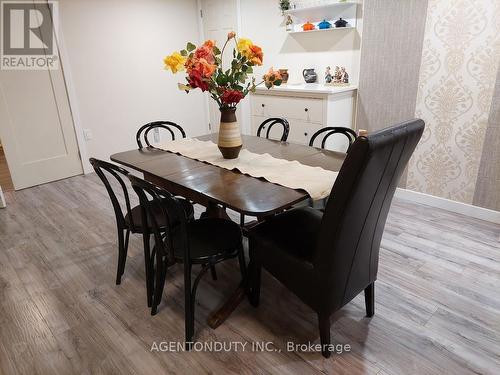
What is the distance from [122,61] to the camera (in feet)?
14.1

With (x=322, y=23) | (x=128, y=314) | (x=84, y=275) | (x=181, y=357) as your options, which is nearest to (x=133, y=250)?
(x=84, y=275)

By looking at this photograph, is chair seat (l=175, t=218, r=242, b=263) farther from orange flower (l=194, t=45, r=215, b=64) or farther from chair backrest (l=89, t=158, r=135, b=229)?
orange flower (l=194, t=45, r=215, b=64)

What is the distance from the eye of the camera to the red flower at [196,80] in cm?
179

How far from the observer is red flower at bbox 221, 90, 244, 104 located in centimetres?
186

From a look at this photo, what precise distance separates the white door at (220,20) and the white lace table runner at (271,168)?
2671mm

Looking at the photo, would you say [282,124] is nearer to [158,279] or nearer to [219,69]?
[219,69]

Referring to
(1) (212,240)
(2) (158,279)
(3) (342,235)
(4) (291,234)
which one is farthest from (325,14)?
(2) (158,279)

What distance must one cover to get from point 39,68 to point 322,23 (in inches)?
115

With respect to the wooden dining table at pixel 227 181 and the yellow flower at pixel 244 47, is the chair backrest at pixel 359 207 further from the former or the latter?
the yellow flower at pixel 244 47

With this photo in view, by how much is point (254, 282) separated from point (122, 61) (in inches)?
138

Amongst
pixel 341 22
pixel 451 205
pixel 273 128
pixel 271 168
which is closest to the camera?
pixel 271 168

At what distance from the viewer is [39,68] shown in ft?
12.2

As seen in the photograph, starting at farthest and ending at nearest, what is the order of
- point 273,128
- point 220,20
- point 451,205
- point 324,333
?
point 220,20 → point 273,128 → point 451,205 → point 324,333

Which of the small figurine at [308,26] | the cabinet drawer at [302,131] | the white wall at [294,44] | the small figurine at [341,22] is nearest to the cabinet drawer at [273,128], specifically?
the cabinet drawer at [302,131]
